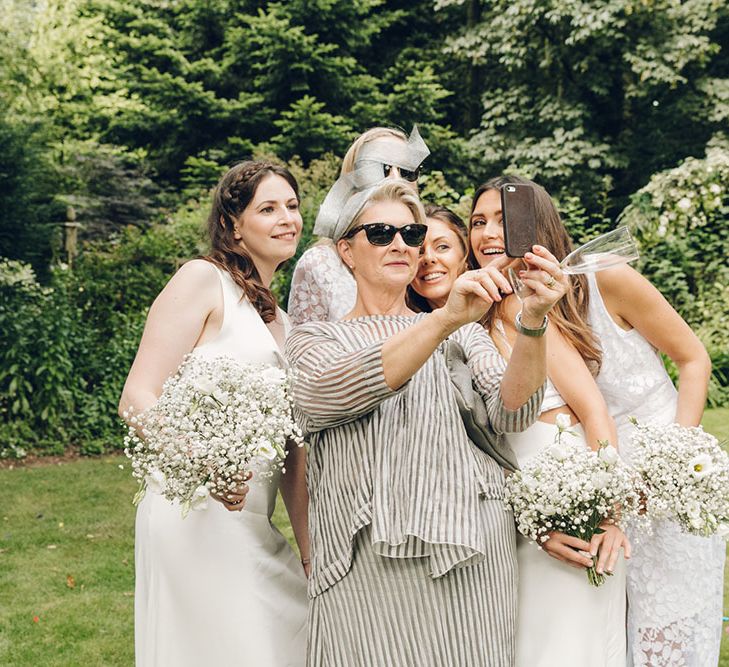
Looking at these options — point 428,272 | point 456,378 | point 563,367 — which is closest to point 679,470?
point 563,367

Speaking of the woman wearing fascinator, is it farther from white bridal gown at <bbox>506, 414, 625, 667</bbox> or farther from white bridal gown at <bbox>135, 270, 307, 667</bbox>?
white bridal gown at <bbox>506, 414, 625, 667</bbox>

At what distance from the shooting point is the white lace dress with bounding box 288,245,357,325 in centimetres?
387

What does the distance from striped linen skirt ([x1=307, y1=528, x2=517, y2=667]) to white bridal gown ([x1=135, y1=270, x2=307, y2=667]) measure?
25.6 inches

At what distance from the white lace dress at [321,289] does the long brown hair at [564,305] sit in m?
1.06

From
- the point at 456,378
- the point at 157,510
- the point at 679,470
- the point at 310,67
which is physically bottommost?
the point at 157,510

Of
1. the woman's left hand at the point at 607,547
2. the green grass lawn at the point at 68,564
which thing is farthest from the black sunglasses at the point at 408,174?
the green grass lawn at the point at 68,564

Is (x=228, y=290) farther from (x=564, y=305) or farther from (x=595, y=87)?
(x=595, y=87)

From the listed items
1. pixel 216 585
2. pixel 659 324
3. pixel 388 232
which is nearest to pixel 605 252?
pixel 388 232

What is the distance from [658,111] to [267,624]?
701 inches

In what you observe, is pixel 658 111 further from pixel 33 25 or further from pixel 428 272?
pixel 33 25

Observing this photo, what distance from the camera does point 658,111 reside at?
18.3 meters

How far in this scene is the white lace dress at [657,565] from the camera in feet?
9.70

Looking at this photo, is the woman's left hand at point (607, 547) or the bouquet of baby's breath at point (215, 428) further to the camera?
the woman's left hand at point (607, 547)

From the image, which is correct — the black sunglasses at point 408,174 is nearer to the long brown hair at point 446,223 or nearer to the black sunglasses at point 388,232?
the long brown hair at point 446,223
